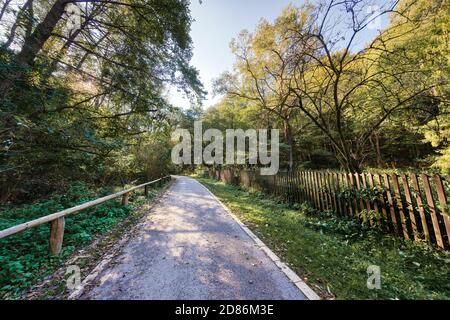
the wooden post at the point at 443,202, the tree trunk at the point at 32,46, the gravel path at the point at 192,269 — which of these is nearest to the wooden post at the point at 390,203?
→ the wooden post at the point at 443,202

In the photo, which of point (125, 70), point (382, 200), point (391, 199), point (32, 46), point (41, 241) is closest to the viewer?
point (41, 241)

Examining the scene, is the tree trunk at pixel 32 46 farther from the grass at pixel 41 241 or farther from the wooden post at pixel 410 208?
the wooden post at pixel 410 208

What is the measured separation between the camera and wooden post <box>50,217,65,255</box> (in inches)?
123

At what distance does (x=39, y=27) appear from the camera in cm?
412

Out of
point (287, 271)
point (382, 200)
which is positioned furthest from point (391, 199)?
point (287, 271)

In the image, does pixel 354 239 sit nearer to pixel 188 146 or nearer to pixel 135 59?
pixel 135 59

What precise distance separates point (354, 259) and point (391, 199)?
1937mm

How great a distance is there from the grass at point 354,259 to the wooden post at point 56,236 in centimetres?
383

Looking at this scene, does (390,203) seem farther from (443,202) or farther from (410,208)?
(443,202)

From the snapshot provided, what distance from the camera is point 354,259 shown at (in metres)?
3.04

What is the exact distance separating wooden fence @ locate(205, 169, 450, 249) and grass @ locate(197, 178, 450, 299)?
0.27m

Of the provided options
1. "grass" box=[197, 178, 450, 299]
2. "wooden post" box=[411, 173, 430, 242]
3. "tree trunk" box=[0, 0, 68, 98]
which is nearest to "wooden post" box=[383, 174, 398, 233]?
"grass" box=[197, 178, 450, 299]
